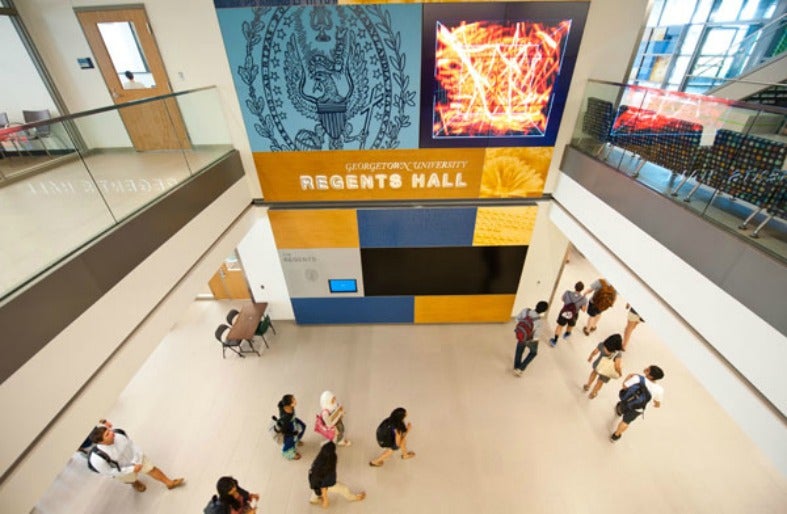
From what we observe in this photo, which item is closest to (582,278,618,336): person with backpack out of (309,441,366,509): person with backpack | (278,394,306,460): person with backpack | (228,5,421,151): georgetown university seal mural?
(228,5,421,151): georgetown university seal mural

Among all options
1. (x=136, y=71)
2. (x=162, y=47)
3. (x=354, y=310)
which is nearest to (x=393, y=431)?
(x=354, y=310)

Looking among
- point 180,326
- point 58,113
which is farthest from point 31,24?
point 180,326

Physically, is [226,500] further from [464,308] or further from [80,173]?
[464,308]

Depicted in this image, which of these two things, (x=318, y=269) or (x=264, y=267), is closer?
(x=318, y=269)

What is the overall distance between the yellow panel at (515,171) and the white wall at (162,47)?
3.66 m

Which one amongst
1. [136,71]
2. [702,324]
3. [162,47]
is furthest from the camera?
[136,71]

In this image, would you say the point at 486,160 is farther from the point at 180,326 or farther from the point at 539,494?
the point at 180,326

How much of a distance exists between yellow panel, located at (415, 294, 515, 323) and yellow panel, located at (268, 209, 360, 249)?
1.84 metres

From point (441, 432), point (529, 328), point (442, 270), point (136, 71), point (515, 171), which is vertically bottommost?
point (441, 432)

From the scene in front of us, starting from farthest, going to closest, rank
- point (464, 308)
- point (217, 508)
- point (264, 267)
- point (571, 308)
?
point (464, 308), point (264, 267), point (571, 308), point (217, 508)

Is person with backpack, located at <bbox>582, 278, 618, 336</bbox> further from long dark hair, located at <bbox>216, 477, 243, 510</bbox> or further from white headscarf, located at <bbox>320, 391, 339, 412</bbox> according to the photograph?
long dark hair, located at <bbox>216, 477, 243, 510</bbox>

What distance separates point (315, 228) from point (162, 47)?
9.91 ft

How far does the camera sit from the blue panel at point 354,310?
20.5 ft

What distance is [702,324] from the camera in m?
2.75
